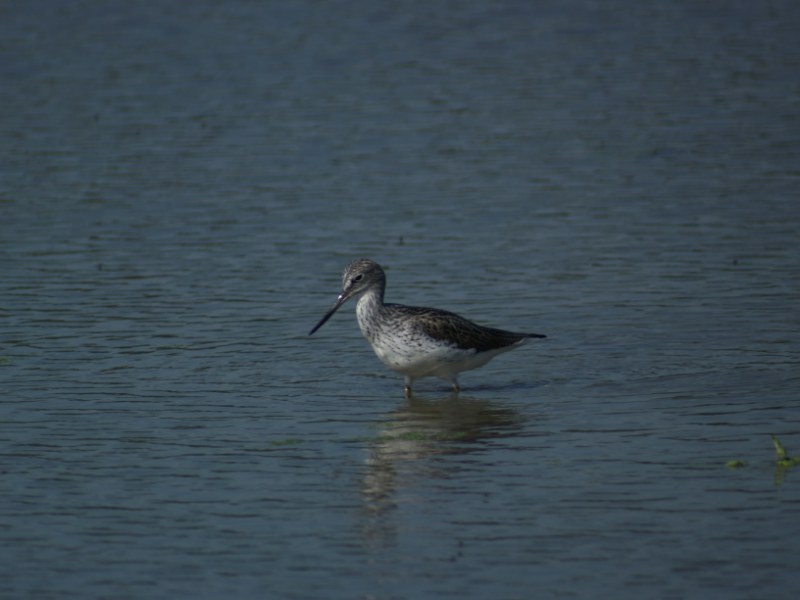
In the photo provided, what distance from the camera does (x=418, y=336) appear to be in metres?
13.4

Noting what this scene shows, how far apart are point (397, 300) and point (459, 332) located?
3.12 m

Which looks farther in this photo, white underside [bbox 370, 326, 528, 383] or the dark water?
white underside [bbox 370, 326, 528, 383]

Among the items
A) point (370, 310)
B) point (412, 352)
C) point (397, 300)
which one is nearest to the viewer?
point (412, 352)

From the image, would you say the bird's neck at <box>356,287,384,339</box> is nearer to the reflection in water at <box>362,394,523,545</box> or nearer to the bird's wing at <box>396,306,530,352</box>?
the bird's wing at <box>396,306,530,352</box>

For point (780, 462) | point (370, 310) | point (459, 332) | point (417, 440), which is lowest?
point (417, 440)

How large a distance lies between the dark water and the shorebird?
0.34 metres

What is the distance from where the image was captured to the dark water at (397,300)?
9445mm

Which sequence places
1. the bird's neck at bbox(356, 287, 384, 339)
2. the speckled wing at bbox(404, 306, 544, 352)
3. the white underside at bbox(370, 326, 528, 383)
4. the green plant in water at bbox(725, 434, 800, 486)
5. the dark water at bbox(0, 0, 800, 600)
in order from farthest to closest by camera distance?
the bird's neck at bbox(356, 287, 384, 339)
the speckled wing at bbox(404, 306, 544, 352)
the white underside at bbox(370, 326, 528, 383)
the green plant in water at bbox(725, 434, 800, 486)
the dark water at bbox(0, 0, 800, 600)

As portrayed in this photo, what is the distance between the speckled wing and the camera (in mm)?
13469

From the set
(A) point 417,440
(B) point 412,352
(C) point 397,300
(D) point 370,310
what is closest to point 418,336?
(B) point 412,352

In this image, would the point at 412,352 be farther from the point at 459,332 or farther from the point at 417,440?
the point at 417,440

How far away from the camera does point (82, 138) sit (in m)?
24.8

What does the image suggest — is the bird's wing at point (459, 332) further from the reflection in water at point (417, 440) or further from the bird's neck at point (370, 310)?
the reflection in water at point (417, 440)

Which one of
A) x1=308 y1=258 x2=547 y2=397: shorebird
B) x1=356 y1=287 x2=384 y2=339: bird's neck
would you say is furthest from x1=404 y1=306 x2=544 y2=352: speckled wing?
x1=356 y1=287 x2=384 y2=339: bird's neck
